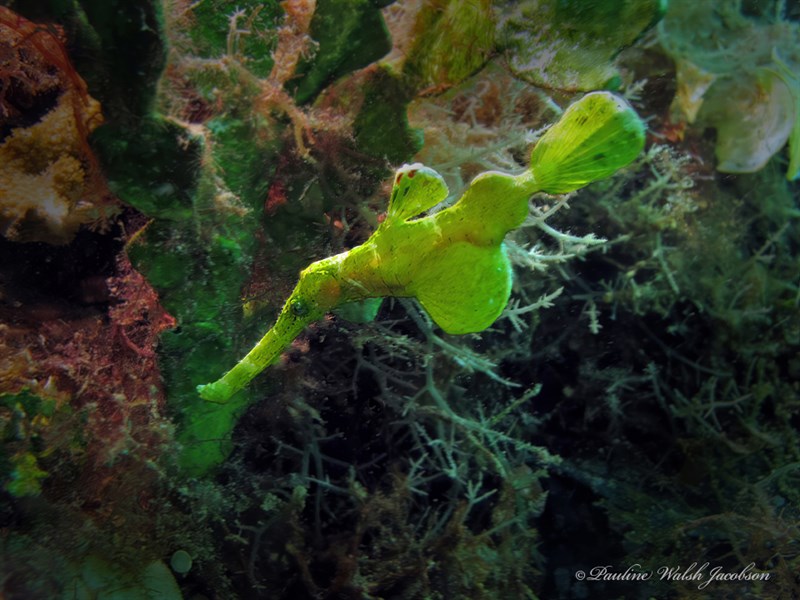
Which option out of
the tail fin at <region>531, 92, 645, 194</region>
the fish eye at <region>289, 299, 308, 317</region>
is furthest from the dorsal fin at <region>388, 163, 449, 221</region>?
the fish eye at <region>289, 299, 308, 317</region>

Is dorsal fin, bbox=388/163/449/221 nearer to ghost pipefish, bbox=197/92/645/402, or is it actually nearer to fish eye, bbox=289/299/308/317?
ghost pipefish, bbox=197/92/645/402

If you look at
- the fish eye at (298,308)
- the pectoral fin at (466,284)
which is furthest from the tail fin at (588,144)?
the fish eye at (298,308)

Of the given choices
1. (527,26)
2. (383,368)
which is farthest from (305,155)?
(383,368)

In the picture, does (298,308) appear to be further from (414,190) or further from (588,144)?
(588,144)

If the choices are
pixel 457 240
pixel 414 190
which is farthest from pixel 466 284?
pixel 414 190

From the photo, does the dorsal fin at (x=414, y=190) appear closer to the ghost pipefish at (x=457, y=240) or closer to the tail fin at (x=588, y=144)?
the ghost pipefish at (x=457, y=240)
